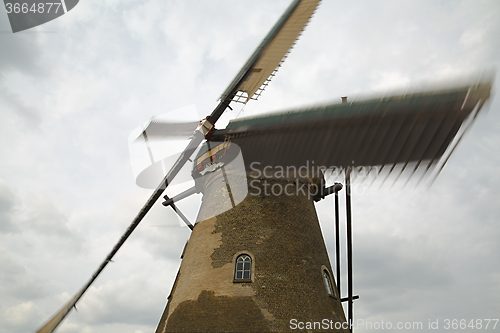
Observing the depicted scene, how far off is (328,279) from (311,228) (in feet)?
4.58

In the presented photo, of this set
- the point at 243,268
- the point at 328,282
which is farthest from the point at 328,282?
the point at 243,268

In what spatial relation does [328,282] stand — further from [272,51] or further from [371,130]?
[272,51]

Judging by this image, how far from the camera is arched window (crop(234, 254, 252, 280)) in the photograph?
7543 millimetres

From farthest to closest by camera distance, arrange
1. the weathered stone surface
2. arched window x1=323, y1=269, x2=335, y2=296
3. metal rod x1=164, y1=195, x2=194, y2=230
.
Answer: metal rod x1=164, y1=195, x2=194, y2=230, arched window x1=323, y1=269, x2=335, y2=296, the weathered stone surface

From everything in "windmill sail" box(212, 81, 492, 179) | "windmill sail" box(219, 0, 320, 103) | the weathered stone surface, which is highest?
"windmill sail" box(219, 0, 320, 103)

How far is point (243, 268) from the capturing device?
7652mm

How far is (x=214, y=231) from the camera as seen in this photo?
862 cm

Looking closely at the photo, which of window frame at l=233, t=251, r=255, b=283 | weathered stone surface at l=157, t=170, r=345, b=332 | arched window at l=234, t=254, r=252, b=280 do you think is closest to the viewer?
weathered stone surface at l=157, t=170, r=345, b=332

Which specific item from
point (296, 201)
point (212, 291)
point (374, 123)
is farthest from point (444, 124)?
point (212, 291)

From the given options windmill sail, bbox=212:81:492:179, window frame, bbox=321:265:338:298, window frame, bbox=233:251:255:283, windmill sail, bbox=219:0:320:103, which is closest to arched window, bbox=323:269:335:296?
window frame, bbox=321:265:338:298

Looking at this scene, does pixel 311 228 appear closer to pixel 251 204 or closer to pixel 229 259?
pixel 251 204

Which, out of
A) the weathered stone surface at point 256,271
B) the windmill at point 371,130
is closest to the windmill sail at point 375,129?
the windmill at point 371,130

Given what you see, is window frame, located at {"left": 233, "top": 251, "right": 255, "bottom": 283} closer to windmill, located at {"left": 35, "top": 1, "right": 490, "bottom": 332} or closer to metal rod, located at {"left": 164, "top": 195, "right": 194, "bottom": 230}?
windmill, located at {"left": 35, "top": 1, "right": 490, "bottom": 332}

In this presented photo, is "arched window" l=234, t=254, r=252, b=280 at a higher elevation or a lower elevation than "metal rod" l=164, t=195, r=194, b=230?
lower
